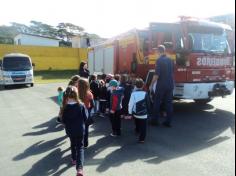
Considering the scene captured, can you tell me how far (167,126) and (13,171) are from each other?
13.1ft

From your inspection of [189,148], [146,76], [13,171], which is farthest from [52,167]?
[146,76]

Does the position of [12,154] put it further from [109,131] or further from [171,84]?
[171,84]

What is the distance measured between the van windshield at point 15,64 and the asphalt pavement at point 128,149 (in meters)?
11.1

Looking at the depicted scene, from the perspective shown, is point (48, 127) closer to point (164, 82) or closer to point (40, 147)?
point (40, 147)

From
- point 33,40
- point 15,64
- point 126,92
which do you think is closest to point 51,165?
point 126,92

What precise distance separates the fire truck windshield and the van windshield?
13.5 metres

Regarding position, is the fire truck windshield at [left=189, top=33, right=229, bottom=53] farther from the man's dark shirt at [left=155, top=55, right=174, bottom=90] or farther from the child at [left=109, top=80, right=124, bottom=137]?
the child at [left=109, top=80, right=124, bottom=137]

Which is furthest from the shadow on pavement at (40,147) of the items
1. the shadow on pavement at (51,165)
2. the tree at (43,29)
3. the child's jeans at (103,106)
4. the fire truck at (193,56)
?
the tree at (43,29)

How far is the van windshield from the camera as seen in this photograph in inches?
777

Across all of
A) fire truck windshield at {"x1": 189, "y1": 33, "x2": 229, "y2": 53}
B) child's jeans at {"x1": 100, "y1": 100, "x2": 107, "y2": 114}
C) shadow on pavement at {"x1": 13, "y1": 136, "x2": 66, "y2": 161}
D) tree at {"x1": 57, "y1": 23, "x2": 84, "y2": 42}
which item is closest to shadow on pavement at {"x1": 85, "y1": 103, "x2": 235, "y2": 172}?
child's jeans at {"x1": 100, "y1": 100, "x2": 107, "y2": 114}

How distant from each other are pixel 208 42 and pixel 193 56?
808 mm

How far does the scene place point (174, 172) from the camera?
4.78m

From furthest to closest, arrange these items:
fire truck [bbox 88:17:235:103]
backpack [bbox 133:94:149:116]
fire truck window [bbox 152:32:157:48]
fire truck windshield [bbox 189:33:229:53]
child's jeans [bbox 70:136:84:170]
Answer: fire truck window [bbox 152:32:157:48] → fire truck windshield [bbox 189:33:229:53] → fire truck [bbox 88:17:235:103] → backpack [bbox 133:94:149:116] → child's jeans [bbox 70:136:84:170]

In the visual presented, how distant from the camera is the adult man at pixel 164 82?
7.59 metres
